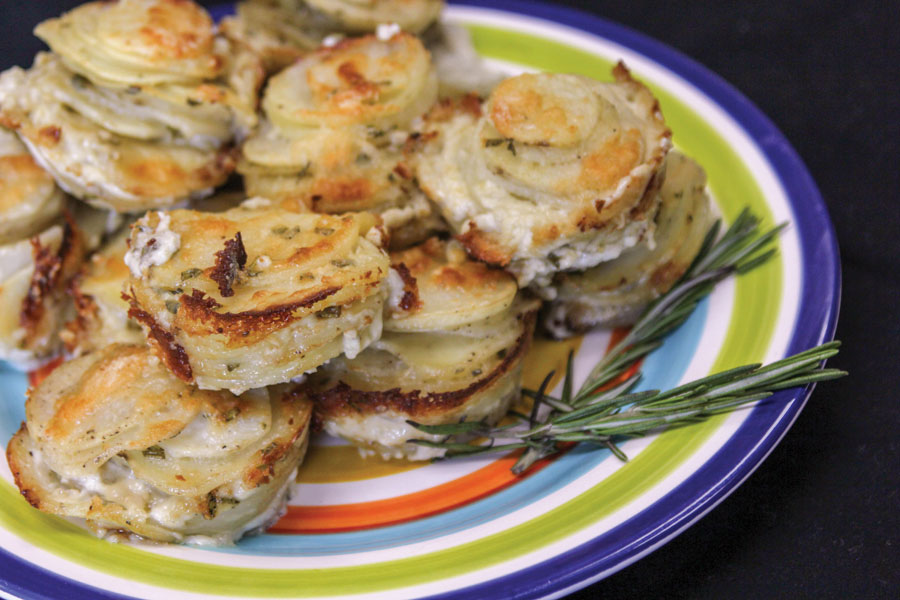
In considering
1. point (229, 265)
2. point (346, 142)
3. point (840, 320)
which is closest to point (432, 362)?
point (229, 265)

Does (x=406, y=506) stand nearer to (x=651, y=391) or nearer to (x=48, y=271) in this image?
(x=651, y=391)

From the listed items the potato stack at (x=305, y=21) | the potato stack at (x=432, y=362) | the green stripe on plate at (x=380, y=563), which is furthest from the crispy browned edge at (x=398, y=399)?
the potato stack at (x=305, y=21)

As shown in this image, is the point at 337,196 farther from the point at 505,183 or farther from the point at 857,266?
the point at 857,266

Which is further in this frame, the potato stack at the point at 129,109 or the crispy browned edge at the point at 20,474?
the potato stack at the point at 129,109

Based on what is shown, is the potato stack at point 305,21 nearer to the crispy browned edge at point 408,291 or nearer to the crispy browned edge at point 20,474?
the crispy browned edge at point 408,291

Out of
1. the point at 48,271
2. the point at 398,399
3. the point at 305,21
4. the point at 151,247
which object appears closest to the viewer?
the point at 151,247
